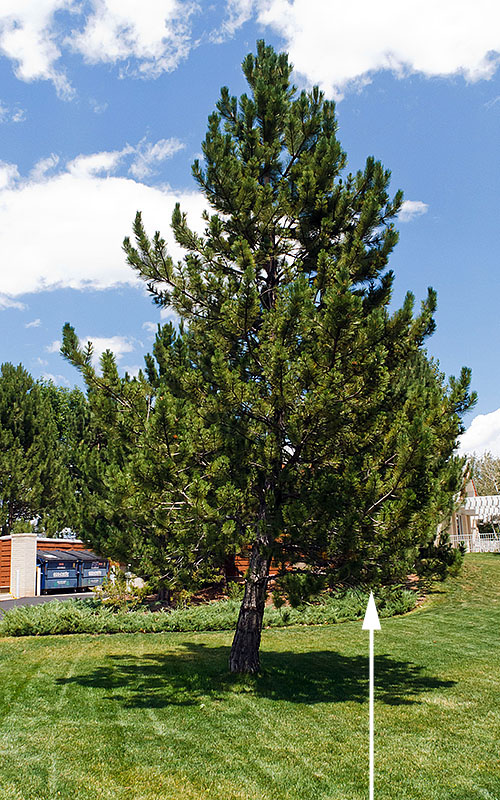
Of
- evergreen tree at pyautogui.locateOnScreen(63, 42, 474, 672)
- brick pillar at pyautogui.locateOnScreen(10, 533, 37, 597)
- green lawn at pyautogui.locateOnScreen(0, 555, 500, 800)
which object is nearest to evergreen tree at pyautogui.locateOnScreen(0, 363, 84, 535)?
brick pillar at pyautogui.locateOnScreen(10, 533, 37, 597)

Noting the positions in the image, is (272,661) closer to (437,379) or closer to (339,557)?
(339,557)

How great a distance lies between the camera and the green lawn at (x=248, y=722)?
201 inches

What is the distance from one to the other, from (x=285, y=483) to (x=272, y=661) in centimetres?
374

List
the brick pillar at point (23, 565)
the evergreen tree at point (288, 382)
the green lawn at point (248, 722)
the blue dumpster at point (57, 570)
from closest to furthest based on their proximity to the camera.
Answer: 1. the green lawn at point (248, 722)
2. the evergreen tree at point (288, 382)
3. the brick pillar at point (23, 565)
4. the blue dumpster at point (57, 570)

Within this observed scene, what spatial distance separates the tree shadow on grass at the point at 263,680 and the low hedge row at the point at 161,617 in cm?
298

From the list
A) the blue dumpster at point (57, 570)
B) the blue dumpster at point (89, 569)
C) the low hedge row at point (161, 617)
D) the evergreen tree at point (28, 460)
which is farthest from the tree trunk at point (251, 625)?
the evergreen tree at point (28, 460)

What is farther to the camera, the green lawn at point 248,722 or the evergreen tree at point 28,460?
the evergreen tree at point 28,460

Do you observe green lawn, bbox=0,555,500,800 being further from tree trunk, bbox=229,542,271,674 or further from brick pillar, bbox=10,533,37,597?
brick pillar, bbox=10,533,37,597

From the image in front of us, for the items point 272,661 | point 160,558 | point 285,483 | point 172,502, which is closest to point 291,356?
point 285,483

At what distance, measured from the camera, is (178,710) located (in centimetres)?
725

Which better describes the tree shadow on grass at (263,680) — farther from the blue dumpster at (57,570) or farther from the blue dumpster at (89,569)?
the blue dumpster at (89,569)

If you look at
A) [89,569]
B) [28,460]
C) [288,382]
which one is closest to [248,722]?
[288,382]

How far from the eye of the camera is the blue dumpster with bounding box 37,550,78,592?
74.9ft

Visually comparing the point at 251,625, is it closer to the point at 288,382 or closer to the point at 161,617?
the point at 288,382
